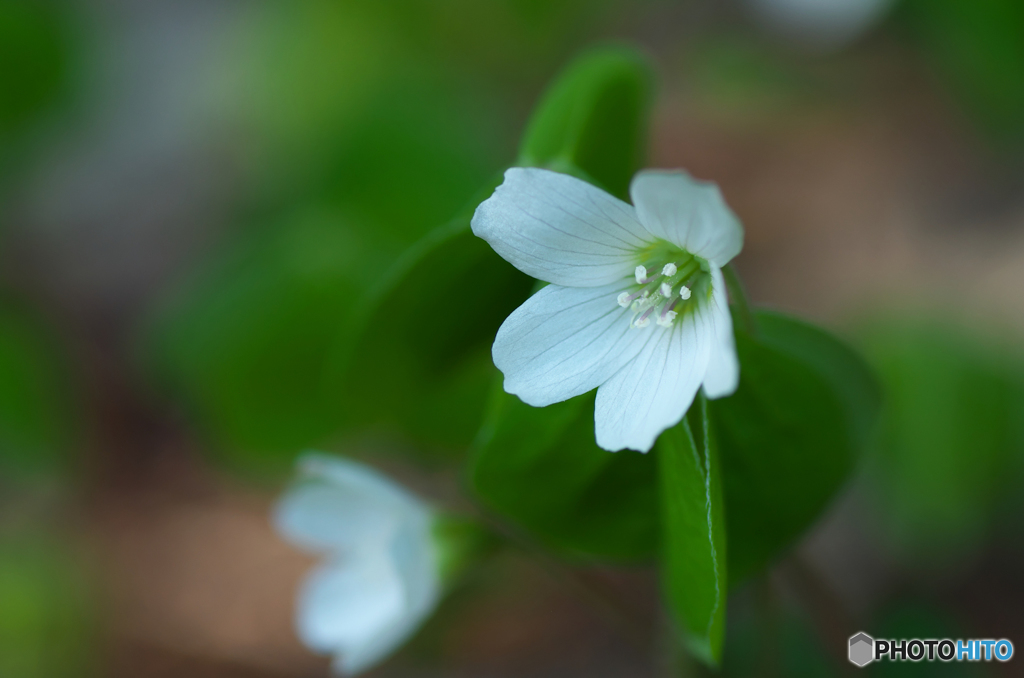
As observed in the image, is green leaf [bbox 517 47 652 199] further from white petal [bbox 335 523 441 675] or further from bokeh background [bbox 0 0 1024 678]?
white petal [bbox 335 523 441 675]

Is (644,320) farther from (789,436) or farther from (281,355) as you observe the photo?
(281,355)

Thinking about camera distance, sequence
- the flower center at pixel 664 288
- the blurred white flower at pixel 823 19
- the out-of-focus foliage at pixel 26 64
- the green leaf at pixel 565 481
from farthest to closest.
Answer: the blurred white flower at pixel 823 19 → the out-of-focus foliage at pixel 26 64 → the green leaf at pixel 565 481 → the flower center at pixel 664 288

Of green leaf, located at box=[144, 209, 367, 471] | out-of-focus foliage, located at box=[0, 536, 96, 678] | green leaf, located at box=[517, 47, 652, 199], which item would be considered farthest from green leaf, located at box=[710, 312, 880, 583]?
out-of-focus foliage, located at box=[0, 536, 96, 678]

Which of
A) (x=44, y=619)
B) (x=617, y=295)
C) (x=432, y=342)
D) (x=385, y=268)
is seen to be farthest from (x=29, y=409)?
(x=617, y=295)

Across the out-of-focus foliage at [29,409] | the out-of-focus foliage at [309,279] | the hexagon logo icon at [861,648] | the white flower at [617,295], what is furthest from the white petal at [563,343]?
the out-of-focus foliage at [29,409]

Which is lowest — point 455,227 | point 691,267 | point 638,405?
point 638,405

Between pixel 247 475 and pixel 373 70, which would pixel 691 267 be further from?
pixel 373 70

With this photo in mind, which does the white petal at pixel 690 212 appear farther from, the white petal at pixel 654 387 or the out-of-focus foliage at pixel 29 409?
the out-of-focus foliage at pixel 29 409

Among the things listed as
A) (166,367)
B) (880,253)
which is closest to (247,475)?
(166,367)
